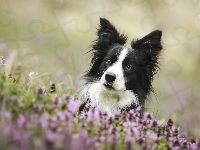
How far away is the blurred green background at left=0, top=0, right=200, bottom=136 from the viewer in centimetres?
730

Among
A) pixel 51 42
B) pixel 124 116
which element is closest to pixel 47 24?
pixel 51 42

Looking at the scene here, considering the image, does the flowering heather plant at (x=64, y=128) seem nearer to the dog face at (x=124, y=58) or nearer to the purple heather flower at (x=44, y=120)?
the purple heather flower at (x=44, y=120)

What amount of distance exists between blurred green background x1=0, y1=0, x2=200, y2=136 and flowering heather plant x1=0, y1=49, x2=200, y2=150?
2.51 metres

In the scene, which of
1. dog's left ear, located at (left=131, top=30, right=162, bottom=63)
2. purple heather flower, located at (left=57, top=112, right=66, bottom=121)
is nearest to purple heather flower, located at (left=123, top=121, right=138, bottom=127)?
purple heather flower, located at (left=57, top=112, right=66, bottom=121)

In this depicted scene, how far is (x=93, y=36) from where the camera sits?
743cm

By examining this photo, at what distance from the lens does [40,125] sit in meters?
3.20

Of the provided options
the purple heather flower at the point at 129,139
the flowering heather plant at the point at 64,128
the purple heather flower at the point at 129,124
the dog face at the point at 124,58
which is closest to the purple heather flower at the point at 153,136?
the flowering heather plant at the point at 64,128

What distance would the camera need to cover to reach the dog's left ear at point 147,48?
6.46 m

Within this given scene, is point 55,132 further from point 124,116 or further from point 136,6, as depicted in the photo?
point 136,6

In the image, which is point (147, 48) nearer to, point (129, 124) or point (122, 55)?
point (122, 55)

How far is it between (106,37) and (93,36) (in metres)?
0.82

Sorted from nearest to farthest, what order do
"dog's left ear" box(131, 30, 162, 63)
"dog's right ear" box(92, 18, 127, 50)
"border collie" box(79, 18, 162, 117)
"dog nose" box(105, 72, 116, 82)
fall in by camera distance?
"dog nose" box(105, 72, 116, 82), "border collie" box(79, 18, 162, 117), "dog's left ear" box(131, 30, 162, 63), "dog's right ear" box(92, 18, 127, 50)

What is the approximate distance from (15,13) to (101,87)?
6.94 ft

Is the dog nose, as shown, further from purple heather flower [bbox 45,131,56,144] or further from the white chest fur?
purple heather flower [bbox 45,131,56,144]
